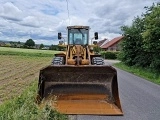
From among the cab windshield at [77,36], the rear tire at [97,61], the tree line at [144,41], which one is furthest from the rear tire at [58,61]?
the tree line at [144,41]

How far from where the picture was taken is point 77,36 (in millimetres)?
12266

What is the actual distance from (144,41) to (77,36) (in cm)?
871

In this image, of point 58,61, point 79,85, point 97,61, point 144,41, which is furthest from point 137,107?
point 144,41

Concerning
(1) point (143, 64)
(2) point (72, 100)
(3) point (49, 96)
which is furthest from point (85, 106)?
(1) point (143, 64)

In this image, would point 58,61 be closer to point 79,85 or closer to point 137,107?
point 79,85

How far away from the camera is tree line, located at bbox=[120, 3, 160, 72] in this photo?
18.3m

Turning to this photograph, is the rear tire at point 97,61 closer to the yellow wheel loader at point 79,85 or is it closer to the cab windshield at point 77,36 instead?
the cab windshield at point 77,36

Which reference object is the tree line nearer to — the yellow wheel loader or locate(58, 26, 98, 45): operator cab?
locate(58, 26, 98, 45): operator cab

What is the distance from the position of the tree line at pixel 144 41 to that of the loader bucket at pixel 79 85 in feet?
34.6

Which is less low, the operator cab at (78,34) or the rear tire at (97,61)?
the operator cab at (78,34)

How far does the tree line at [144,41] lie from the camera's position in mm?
18297

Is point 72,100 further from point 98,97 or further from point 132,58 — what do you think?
point 132,58

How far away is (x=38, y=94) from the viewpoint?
7758mm

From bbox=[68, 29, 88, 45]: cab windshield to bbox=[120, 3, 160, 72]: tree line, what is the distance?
6.96 meters
